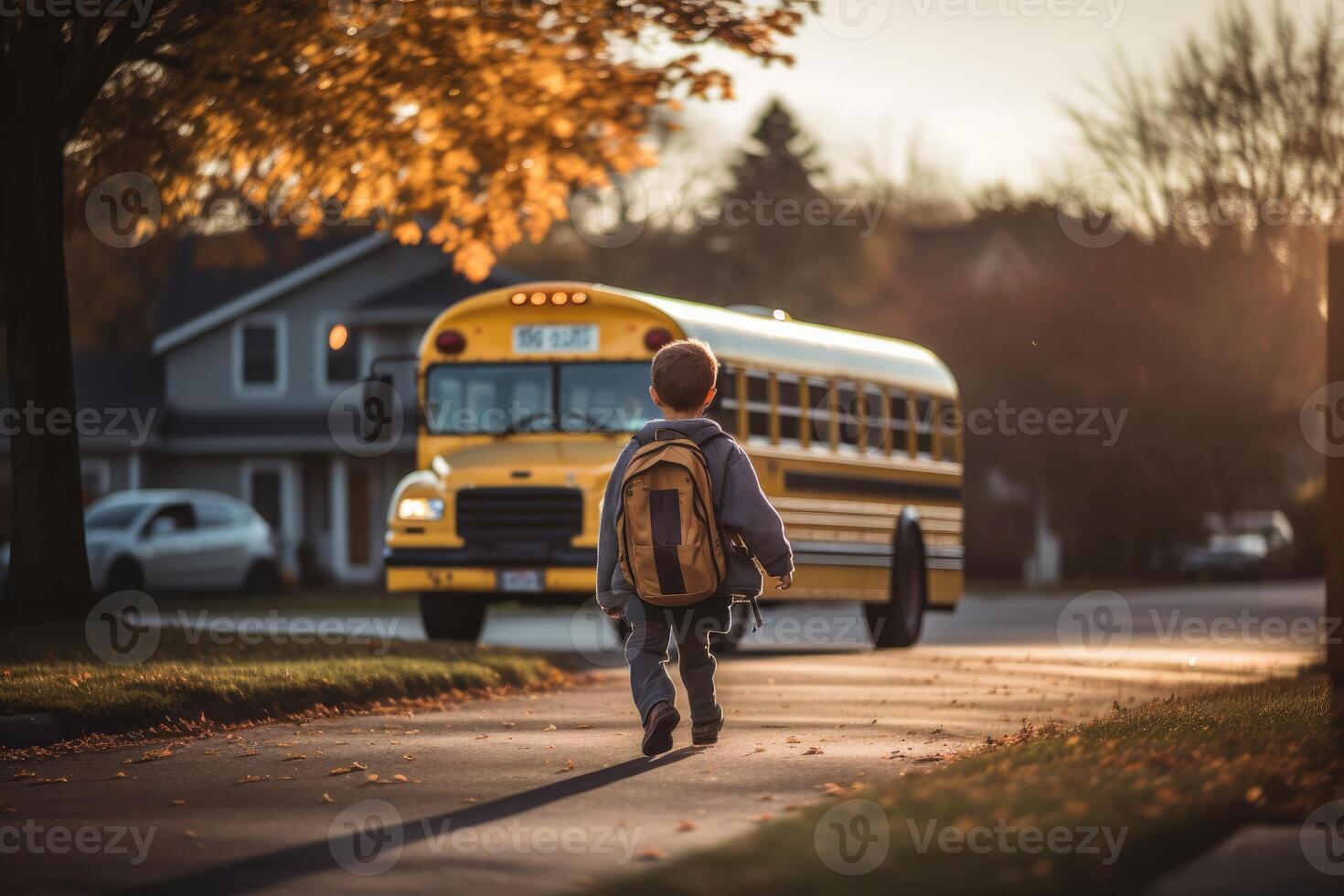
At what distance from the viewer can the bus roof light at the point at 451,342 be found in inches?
715

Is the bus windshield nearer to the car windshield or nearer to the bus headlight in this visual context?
the bus headlight

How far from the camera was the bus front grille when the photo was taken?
55.6 feet

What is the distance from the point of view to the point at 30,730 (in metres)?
10.6

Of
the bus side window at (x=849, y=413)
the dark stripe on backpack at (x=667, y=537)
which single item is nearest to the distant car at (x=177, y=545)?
the bus side window at (x=849, y=413)

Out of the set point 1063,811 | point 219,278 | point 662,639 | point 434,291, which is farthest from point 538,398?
point 219,278

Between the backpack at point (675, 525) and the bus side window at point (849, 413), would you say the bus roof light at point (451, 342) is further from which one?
the backpack at point (675, 525)

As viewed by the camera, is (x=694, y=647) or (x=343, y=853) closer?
(x=343, y=853)

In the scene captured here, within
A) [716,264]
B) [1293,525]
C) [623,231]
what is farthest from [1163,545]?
[623,231]

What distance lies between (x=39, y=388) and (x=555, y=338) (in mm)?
4181

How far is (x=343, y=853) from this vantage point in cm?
684

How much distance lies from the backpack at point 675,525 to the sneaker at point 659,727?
1.44 ft

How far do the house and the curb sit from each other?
31379 mm

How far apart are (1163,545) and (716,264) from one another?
17166 millimetres

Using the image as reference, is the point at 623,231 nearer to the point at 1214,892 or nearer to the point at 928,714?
the point at 928,714
